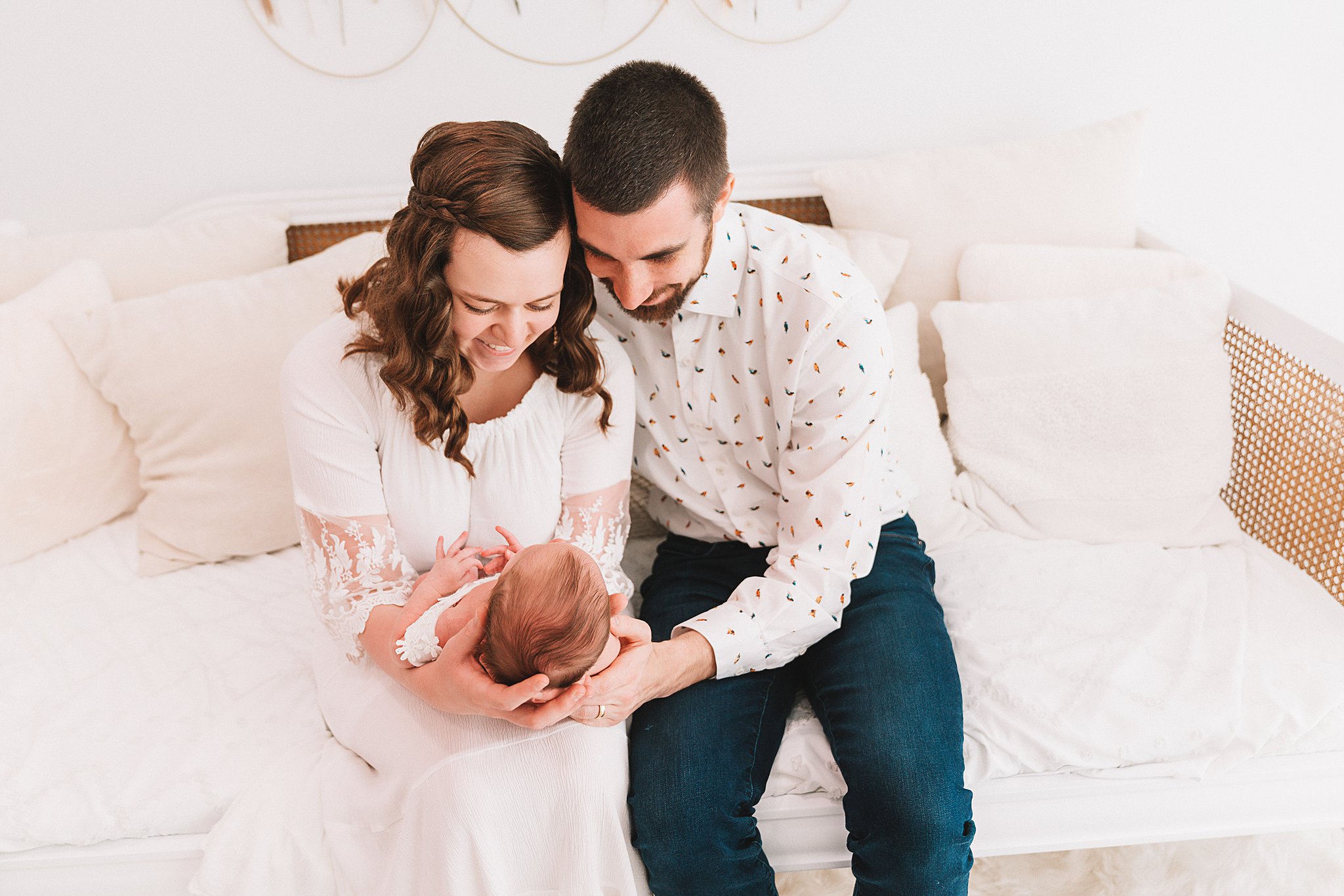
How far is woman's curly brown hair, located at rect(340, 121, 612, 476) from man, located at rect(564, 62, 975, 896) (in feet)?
0.19

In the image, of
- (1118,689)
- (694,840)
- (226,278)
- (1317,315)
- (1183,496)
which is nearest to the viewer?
(694,840)

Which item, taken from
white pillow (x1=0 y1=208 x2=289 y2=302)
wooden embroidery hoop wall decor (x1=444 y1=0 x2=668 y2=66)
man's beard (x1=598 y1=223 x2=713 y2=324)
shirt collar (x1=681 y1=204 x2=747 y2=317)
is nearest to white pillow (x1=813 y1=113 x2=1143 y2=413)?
wooden embroidery hoop wall decor (x1=444 y1=0 x2=668 y2=66)

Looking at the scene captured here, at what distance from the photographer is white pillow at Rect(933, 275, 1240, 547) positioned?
175 cm

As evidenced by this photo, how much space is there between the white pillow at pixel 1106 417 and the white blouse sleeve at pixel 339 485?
1.11 m

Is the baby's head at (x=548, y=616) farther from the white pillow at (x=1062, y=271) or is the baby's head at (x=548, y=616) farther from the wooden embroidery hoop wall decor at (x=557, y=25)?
the wooden embroidery hoop wall decor at (x=557, y=25)

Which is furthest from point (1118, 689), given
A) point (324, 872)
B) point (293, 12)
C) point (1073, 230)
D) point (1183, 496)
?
point (293, 12)

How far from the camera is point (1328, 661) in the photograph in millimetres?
1455

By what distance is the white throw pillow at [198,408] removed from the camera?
1771 mm

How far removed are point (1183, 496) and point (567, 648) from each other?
126cm

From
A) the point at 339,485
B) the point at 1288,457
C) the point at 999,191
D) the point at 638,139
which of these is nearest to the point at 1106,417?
the point at 1288,457

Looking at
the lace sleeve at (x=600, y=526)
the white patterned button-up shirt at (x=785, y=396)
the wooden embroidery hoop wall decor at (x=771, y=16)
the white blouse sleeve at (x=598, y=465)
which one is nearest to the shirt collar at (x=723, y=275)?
the white patterned button-up shirt at (x=785, y=396)

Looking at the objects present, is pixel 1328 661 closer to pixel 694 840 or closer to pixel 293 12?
pixel 694 840

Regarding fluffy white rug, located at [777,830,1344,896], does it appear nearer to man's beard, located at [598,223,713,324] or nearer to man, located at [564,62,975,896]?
man, located at [564,62,975,896]

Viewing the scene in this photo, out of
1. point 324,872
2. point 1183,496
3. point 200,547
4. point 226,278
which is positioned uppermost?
point 226,278
